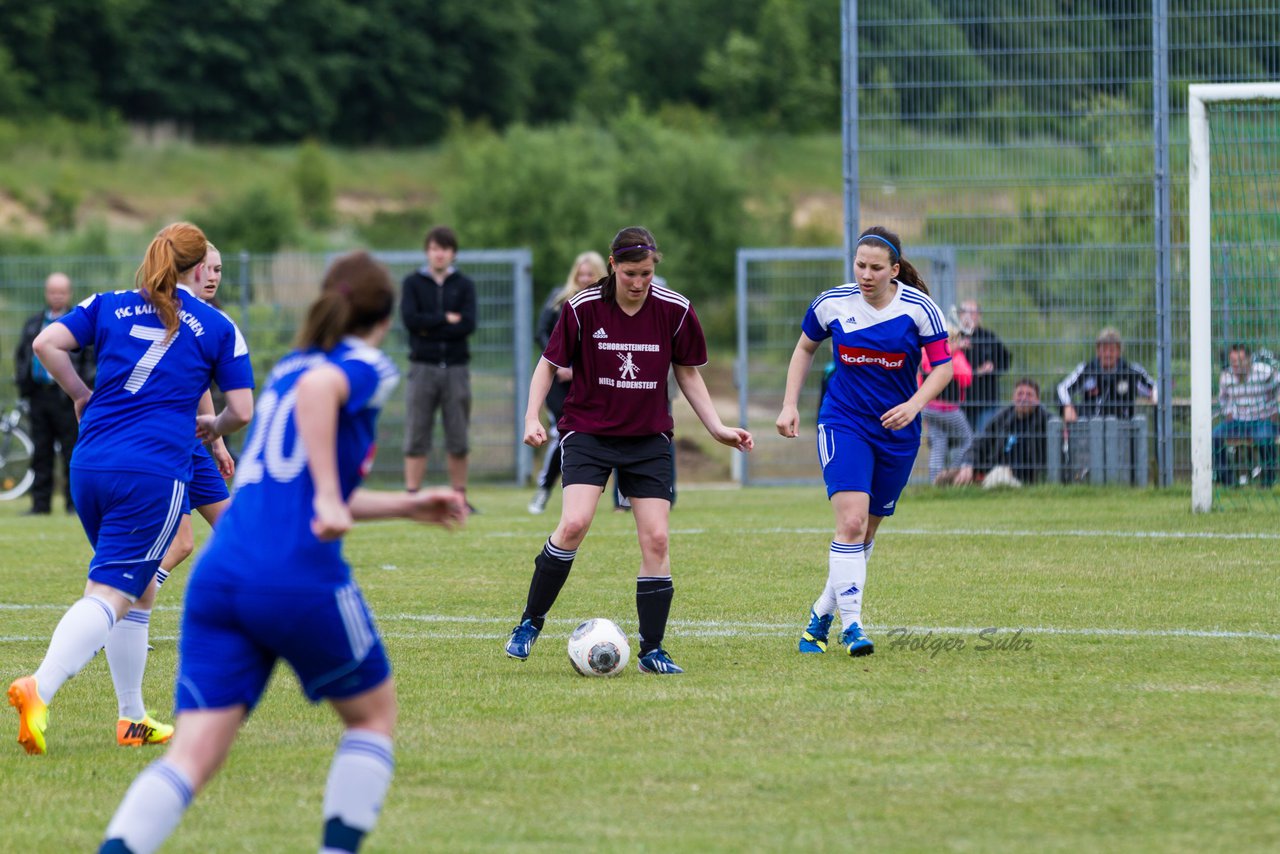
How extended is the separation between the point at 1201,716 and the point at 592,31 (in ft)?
218

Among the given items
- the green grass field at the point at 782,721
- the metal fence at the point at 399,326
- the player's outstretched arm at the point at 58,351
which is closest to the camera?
the green grass field at the point at 782,721

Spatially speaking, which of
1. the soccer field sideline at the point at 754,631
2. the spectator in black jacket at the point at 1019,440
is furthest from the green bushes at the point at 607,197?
the soccer field sideline at the point at 754,631

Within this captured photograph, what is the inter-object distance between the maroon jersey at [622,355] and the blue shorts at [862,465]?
30.3 inches

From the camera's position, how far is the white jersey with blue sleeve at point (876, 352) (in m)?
7.76

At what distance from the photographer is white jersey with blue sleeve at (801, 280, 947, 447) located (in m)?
7.76

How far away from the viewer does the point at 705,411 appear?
7543mm

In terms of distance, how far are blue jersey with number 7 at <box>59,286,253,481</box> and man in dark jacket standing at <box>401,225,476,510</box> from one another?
832 centimetres

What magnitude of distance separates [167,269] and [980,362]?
33.9 ft

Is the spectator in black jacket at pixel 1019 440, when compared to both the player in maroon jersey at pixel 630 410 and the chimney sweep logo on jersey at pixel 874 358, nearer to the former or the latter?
the chimney sweep logo on jersey at pixel 874 358

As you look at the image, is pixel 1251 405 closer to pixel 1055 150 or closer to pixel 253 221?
pixel 1055 150

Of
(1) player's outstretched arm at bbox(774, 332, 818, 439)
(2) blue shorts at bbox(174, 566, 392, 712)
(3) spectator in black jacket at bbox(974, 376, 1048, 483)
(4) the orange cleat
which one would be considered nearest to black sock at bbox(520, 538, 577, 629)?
(1) player's outstretched arm at bbox(774, 332, 818, 439)

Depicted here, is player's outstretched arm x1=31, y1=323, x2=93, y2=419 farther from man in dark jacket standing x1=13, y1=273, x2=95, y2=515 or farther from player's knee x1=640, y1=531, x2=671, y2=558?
man in dark jacket standing x1=13, y1=273, x2=95, y2=515

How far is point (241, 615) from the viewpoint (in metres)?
4.08

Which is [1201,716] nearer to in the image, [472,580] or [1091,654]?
[1091,654]
